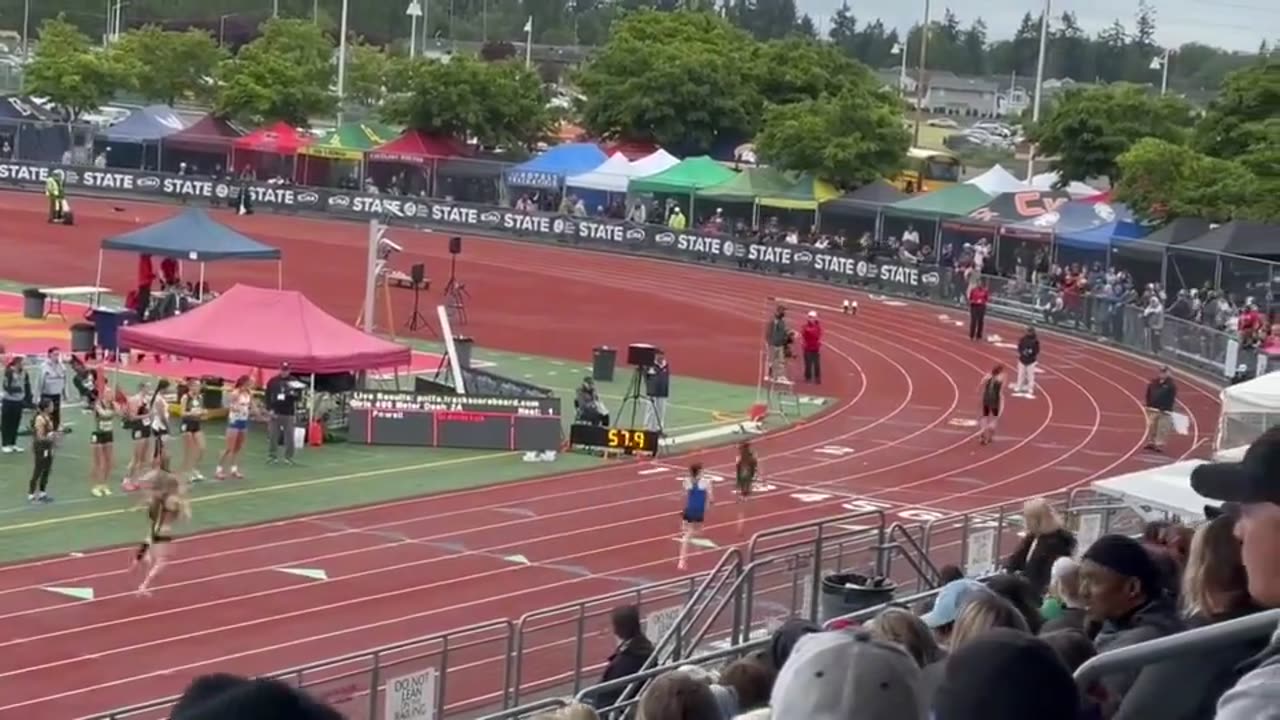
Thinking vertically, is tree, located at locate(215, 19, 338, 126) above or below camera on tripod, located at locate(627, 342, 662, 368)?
above

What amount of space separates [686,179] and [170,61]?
35207 mm

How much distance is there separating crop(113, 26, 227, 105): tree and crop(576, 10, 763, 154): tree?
19.7m

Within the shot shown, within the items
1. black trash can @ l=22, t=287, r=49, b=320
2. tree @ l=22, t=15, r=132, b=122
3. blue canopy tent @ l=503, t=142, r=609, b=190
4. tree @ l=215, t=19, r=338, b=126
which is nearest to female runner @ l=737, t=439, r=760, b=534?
black trash can @ l=22, t=287, r=49, b=320

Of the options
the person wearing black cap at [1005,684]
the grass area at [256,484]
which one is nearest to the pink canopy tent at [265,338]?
the grass area at [256,484]

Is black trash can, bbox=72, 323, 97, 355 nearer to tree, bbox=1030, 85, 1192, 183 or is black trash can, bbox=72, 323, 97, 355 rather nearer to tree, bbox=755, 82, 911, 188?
tree, bbox=755, 82, 911, 188

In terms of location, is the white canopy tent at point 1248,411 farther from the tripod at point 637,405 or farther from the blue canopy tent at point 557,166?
the blue canopy tent at point 557,166

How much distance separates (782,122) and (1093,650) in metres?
63.4

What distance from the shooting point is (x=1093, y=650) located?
6.43 metres

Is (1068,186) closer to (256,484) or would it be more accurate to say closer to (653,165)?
(653,165)

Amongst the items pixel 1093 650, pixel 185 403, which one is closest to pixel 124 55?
pixel 185 403

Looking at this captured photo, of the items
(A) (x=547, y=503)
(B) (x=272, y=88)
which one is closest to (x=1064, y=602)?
(A) (x=547, y=503)

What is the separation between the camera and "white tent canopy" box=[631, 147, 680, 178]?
67625 millimetres

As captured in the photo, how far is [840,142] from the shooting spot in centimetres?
6619

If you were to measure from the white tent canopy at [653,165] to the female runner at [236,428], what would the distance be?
132ft
